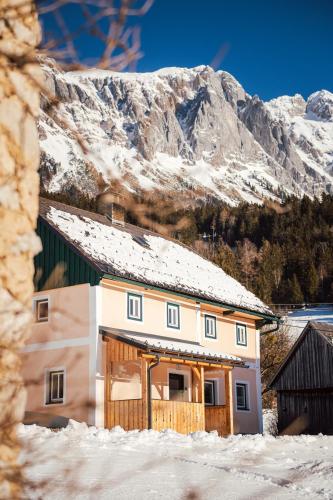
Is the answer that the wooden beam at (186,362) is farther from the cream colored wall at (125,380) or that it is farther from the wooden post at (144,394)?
the cream colored wall at (125,380)

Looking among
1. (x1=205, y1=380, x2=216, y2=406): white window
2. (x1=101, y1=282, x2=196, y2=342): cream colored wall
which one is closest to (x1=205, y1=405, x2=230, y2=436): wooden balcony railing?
(x1=205, y1=380, x2=216, y2=406): white window

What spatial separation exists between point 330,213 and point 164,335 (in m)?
86.4

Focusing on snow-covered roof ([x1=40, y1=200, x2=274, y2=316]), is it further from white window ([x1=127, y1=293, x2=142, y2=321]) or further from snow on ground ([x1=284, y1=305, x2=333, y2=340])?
snow on ground ([x1=284, y1=305, x2=333, y2=340])

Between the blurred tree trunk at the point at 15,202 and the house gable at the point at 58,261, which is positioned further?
the house gable at the point at 58,261

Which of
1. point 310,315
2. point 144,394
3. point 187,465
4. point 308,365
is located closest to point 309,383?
point 308,365

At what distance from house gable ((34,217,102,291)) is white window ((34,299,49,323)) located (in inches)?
18.5

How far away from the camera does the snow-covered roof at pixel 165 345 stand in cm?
2155

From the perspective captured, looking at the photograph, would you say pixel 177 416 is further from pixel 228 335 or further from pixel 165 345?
pixel 228 335

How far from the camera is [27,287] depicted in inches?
137

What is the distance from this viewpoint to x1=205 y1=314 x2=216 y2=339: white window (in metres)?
28.1

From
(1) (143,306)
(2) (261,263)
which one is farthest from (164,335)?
(2) (261,263)

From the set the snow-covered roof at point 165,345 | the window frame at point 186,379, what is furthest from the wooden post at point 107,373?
the window frame at point 186,379

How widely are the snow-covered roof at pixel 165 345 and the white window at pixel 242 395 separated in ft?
14.5

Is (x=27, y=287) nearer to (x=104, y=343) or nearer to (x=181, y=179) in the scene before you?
(x=181, y=179)
